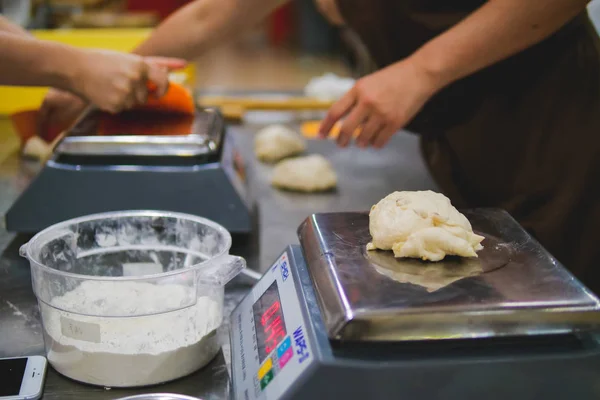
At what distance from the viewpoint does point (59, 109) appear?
1604mm

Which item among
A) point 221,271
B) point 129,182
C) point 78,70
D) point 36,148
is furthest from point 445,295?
point 36,148

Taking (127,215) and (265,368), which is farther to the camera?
(127,215)

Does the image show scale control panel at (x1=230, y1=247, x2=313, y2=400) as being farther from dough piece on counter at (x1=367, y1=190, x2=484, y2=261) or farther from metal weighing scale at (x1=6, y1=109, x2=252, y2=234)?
metal weighing scale at (x1=6, y1=109, x2=252, y2=234)

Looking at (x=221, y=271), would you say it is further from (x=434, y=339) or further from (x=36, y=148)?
(x=36, y=148)

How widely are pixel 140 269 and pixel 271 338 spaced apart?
0.40 m

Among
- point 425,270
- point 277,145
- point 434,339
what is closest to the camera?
point 434,339

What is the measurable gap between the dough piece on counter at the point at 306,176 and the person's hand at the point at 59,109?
Result: 0.52m

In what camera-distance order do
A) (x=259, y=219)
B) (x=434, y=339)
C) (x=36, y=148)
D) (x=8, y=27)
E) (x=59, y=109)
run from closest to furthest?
(x=434, y=339)
(x=8, y=27)
(x=259, y=219)
(x=59, y=109)
(x=36, y=148)

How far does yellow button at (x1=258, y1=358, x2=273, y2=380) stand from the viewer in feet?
2.32

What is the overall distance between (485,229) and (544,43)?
→ 2.28 feet

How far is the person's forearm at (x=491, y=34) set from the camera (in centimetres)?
113

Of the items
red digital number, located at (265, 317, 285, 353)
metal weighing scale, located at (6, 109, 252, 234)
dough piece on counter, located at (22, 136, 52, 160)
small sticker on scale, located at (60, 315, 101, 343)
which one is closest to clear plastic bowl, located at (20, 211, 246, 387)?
small sticker on scale, located at (60, 315, 101, 343)

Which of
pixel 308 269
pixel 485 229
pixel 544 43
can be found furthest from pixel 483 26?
pixel 308 269

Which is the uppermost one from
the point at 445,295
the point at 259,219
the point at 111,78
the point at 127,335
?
the point at 111,78
